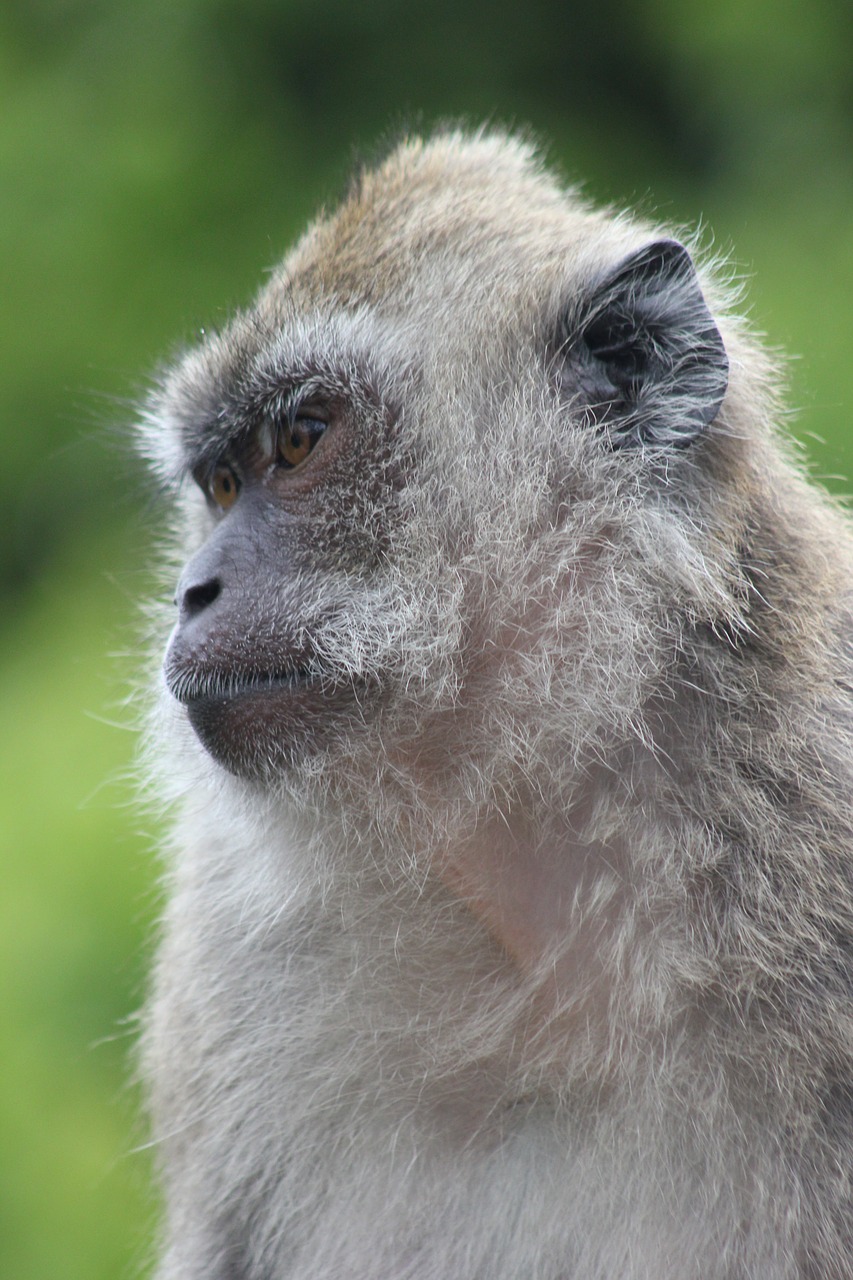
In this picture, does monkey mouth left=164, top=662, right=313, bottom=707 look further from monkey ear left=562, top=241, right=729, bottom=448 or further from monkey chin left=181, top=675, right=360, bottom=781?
monkey ear left=562, top=241, right=729, bottom=448

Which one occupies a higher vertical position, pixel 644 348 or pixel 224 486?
pixel 644 348

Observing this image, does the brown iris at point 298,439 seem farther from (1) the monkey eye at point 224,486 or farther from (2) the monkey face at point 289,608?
(1) the monkey eye at point 224,486

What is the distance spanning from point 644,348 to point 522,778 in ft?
2.75

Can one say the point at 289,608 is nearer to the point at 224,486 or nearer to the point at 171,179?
the point at 224,486

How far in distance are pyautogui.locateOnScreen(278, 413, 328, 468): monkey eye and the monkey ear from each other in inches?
19.7

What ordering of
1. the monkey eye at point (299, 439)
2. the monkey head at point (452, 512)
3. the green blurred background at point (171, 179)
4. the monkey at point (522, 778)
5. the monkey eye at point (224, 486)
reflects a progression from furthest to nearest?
the green blurred background at point (171, 179) < the monkey eye at point (224, 486) < the monkey eye at point (299, 439) < the monkey head at point (452, 512) < the monkey at point (522, 778)

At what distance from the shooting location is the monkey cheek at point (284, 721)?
2707mm

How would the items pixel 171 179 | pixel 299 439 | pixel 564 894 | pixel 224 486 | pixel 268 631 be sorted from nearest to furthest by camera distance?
pixel 564 894
pixel 268 631
pixel 299 439
pixel 224 486
pixel 171 179

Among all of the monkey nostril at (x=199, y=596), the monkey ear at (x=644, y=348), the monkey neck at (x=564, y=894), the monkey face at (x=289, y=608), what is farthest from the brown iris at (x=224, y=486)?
the monkey neck at (x=564, y=894)

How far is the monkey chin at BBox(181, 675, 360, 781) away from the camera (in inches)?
107

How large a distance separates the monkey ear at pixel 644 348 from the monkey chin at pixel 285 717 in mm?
708

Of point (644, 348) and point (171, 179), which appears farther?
point (171, 179)

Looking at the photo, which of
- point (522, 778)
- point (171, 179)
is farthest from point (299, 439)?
point (171, 179)

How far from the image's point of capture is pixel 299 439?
2904 millimetres
